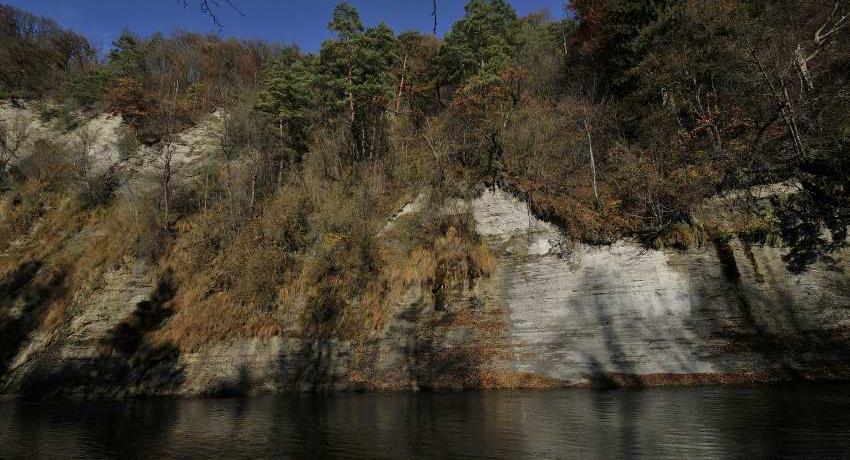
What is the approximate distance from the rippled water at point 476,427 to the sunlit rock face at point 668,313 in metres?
1.41

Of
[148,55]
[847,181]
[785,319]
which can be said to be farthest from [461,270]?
[148,55]

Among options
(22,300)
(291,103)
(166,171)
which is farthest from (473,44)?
(22,300)

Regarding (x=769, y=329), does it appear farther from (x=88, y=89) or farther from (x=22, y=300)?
(x=88, y=89)

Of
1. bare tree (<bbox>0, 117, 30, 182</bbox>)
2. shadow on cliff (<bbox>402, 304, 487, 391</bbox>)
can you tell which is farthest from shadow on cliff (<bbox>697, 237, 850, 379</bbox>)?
bare tree (<bbox>0, 117, 30, 182</bbox>)

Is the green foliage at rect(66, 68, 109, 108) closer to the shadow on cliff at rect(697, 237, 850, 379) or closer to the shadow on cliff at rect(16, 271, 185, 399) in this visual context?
the shadow on cliff at rect(16, 271, 185, 399)

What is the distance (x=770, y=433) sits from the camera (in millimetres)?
6902

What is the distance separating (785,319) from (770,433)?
815 cm

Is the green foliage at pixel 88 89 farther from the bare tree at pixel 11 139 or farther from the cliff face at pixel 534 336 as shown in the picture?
the cliff face at pixel 534 336

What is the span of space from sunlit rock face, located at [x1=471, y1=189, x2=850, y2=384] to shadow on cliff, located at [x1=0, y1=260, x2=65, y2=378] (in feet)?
68.0

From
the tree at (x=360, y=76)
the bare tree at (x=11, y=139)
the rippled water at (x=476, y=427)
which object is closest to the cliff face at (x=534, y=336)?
the rippled water at (x=476, y=427)

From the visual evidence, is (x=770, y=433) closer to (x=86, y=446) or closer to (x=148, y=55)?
(x=86, y=446)

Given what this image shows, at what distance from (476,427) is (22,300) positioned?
76.7 ft

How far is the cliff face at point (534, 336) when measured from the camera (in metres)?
13.2

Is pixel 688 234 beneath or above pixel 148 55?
beneath
